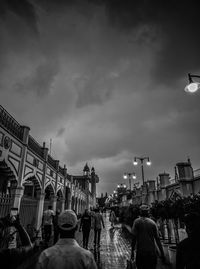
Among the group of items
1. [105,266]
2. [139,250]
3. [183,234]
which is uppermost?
[139,250]

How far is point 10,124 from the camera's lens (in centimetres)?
887

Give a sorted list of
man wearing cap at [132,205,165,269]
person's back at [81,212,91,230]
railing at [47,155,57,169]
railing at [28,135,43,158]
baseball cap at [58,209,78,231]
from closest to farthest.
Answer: baseball cap at [58,209,78,231] < man wearing cap at [132,205,165,269] < person's back at [81,212,91,230] < railing at [28,135,43,158] < railing at [47,155,57,169]

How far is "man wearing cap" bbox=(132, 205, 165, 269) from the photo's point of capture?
3.35 metres

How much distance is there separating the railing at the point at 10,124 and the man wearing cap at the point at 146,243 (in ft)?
24.3

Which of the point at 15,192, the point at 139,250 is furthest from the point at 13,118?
the point at 139,250

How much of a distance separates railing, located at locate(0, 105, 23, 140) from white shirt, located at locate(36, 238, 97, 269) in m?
7.75

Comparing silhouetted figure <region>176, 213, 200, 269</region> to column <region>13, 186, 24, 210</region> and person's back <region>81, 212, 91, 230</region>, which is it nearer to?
person's back <region>81, 212, 91, 230</region>

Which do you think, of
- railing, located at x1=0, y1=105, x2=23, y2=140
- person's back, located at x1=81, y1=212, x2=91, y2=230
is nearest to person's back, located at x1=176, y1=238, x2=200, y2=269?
person's back, located at x1=81, y1=212, x2=91, y2=230

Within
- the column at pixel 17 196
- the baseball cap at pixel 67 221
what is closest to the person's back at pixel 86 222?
the column at pixel 17 196

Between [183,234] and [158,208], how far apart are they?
138cm

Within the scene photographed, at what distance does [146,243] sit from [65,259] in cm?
247

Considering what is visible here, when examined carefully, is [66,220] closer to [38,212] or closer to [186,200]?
[186,200]

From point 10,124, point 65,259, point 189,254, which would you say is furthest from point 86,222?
point 65,259

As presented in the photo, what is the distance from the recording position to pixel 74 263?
1525 mm
